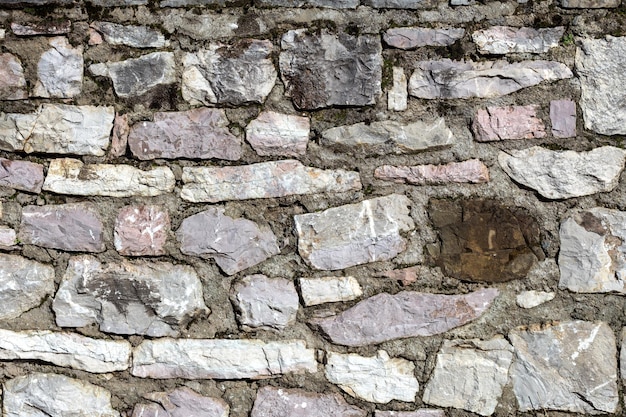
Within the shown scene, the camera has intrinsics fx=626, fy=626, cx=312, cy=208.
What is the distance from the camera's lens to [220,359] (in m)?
1.71

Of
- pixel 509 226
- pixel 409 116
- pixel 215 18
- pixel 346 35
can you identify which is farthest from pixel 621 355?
pixel 215 18

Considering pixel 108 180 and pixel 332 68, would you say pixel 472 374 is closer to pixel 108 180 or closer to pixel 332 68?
pixel 332 68

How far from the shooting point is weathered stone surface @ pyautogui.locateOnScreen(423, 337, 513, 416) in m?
1.68

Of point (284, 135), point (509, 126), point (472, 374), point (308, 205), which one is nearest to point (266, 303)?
point (308, 205)

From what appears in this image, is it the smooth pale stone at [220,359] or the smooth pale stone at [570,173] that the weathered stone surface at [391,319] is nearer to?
the smooth pale stone at [220,359]

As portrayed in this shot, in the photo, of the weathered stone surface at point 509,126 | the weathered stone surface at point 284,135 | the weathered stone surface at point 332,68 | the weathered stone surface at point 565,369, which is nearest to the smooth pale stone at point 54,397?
the weathered stone surface at point 284,135

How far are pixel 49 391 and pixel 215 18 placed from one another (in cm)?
112

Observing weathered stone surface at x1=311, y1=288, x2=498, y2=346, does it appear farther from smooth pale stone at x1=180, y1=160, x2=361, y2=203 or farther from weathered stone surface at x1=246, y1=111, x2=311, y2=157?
weathered stone surface at x1=246, y1=111, x2=311, y2=157

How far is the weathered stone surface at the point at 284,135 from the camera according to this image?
5.62 feet

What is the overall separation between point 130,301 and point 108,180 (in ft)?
1.11

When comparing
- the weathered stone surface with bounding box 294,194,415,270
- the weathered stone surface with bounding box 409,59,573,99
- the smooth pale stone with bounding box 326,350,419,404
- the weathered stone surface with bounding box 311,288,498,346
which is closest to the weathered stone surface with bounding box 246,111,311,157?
the weathered stone surface with bounding box 294,194,415,270

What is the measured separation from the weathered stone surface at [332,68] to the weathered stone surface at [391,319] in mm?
546

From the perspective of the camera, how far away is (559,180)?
169cm

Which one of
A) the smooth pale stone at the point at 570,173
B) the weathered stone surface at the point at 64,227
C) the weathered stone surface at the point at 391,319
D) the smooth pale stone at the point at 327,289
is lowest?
the weathered stone surface at the point at 391,319
